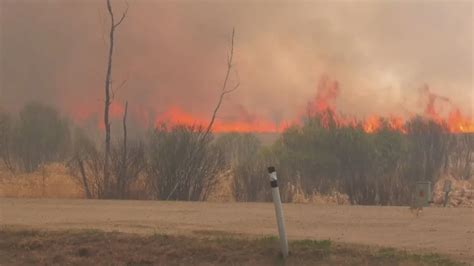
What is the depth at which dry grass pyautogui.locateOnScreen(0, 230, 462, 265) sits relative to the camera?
A: 9992mm

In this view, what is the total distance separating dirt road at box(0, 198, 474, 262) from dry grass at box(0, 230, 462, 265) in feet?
2.60

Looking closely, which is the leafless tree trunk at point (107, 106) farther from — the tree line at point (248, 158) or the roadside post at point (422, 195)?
the roadside post at point (422, 195)

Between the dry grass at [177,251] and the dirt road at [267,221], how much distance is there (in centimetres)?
79

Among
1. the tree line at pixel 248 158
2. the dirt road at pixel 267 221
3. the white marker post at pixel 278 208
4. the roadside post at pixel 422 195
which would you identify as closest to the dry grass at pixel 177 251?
the white marker post at pixel 278 208

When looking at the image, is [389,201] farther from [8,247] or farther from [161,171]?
[8,247]

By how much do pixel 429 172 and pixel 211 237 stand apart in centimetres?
2391

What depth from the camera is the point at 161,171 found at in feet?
83.1

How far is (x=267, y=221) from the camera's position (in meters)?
14.3

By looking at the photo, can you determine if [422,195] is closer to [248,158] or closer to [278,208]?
[278,208]

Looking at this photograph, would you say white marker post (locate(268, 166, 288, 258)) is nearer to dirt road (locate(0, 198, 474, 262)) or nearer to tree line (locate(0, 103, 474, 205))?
dirt road (locate(0, 198, 474, 262))

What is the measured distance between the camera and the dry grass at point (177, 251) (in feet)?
32.8

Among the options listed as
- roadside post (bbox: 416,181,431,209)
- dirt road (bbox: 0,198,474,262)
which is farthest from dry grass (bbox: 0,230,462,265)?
roadside post (bbox: 416,181,431,209)

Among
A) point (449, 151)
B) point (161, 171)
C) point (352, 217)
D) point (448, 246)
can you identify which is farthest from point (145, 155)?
point (449, 151)

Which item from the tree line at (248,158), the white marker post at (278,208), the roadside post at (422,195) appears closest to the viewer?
the white marker post at (278,208)
